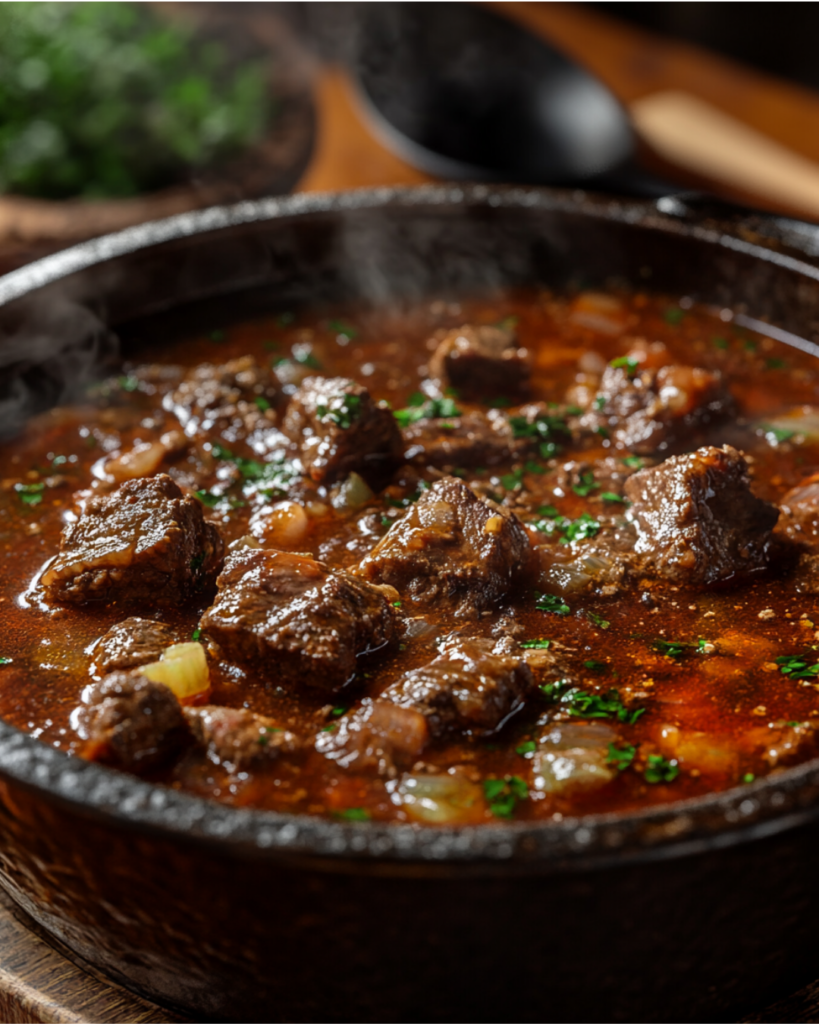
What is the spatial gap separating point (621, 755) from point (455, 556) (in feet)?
2.64

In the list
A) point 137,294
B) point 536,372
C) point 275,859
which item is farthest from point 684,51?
point 275,859

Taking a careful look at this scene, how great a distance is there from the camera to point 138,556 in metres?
3.12

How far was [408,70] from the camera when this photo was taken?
6.74 m

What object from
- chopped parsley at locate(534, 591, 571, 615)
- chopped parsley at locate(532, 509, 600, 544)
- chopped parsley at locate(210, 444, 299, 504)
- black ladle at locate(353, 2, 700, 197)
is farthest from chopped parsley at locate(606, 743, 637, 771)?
black ladle at locate(353, 2, 700, 197)

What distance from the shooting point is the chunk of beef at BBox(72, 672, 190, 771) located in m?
2.55

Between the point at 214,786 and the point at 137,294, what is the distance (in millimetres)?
2616

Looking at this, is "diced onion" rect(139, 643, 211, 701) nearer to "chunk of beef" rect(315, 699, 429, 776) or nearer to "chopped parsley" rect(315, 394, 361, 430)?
"chunk of beef" rect(315, 699, 429, 776)

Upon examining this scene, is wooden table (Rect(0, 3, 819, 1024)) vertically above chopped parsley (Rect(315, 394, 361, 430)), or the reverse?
chopped parsley (Rect(315, 394, 361, 430))

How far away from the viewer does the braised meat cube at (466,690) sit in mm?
2691

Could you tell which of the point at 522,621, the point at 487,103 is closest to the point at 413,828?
the point at 522,621

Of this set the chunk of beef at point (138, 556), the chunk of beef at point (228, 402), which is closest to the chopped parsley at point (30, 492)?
the chunk of beef at point (138, 556)

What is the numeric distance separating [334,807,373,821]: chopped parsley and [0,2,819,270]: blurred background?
3.86 metres

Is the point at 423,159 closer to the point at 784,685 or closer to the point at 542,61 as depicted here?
the point at 542,61

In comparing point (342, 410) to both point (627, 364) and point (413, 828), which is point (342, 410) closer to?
point (627, 364)
